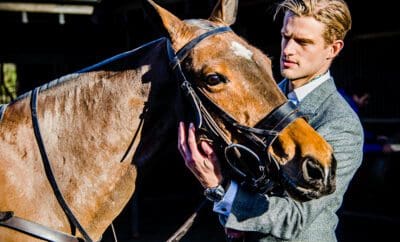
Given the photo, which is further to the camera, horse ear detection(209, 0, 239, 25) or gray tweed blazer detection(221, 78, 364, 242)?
horse ear detection(209, 0, 239, 25)

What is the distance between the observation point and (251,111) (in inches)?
85.4

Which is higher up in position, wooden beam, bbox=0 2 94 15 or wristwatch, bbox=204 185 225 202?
wristwatch, bbox=204 185 225 202

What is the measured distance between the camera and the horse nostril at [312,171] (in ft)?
6.61

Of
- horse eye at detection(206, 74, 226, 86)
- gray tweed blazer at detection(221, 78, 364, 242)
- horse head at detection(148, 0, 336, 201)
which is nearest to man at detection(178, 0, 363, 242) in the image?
→ gray tweed blazer at detection(221, 78, 364, 242)

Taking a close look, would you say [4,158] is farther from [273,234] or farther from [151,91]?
[273,234]

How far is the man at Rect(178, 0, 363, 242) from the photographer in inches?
85.9

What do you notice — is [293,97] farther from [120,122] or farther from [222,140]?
[120,122]

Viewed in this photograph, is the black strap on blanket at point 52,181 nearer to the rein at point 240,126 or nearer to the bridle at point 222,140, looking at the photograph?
the bridle at point 222,140

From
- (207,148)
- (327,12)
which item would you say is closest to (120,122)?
(207,148)

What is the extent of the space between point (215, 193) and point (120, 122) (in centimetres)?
51

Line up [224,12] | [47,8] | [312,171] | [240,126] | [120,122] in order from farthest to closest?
[47,8] → [224,12] → [120,122] → [240,126] → [312,171]

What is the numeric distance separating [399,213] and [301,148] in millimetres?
5436

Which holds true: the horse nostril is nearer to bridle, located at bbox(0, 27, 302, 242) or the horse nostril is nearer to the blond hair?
bridle, located at bbox(0, 27, 302, 242)

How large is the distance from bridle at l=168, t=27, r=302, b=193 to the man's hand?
2.0 inches
